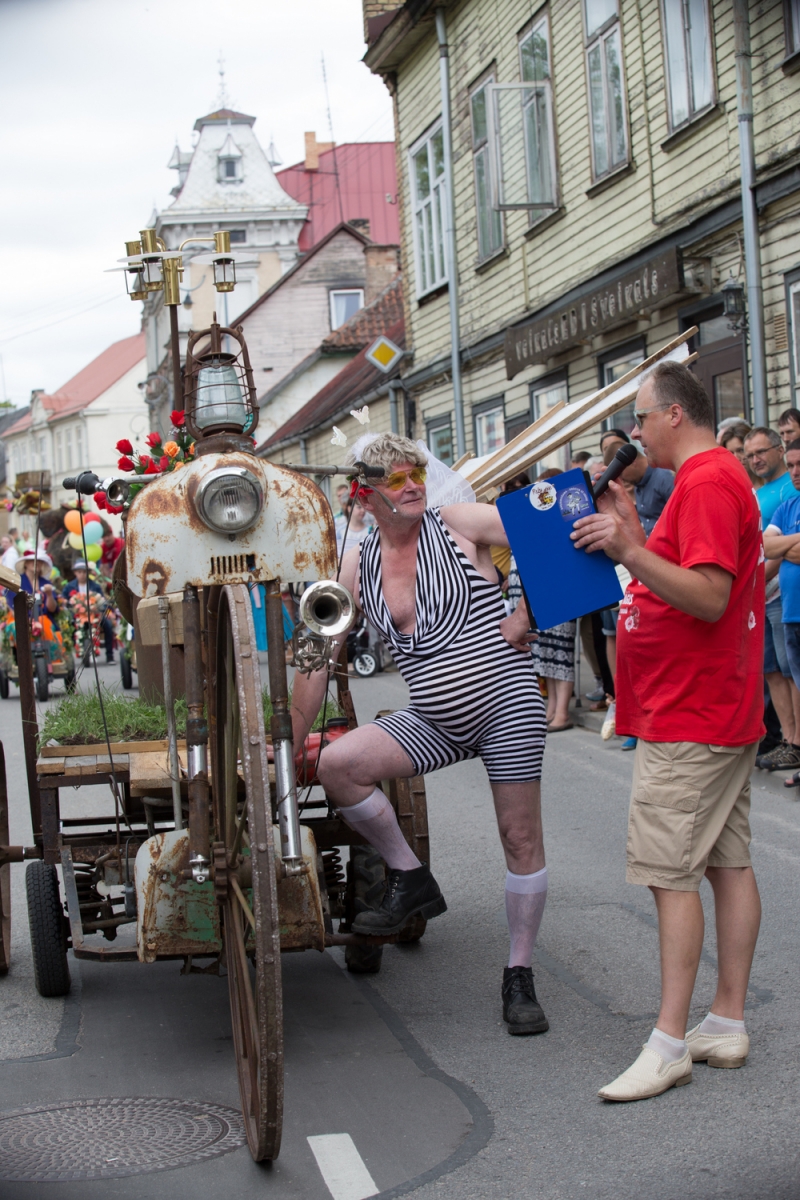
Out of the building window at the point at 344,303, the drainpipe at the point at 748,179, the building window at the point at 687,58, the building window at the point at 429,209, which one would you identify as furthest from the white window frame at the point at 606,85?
the building window at the point at 344,303

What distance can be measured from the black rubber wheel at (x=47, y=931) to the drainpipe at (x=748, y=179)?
8718mm

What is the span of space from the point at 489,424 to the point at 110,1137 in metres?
17.7

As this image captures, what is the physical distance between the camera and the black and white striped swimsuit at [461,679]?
4684mm

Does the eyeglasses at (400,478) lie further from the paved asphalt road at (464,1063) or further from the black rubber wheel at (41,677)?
the black rubber wheel at (41,677)

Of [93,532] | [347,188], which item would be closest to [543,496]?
[93,532]

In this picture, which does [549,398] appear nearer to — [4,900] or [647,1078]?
[4,900]

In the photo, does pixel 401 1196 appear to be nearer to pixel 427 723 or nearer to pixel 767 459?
pixel 427 723

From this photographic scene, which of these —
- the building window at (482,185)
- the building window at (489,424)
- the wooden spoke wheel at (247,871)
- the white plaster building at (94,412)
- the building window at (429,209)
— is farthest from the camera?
the white plaster building at (94,412)

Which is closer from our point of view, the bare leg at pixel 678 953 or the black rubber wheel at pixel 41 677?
the bare leg at pixel 678 953

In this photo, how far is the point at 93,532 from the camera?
54.2 ft

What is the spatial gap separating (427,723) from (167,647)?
892 mm

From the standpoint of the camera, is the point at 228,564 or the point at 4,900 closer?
the point at 228,564

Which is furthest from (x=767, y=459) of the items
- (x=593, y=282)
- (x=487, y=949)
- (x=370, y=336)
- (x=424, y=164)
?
(x=370, y=336)

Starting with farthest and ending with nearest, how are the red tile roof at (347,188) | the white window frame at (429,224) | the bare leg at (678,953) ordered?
the red tile roof at (347,188)
the white window frame at (429,224)
the bare leg at (678,953)
